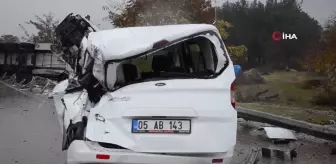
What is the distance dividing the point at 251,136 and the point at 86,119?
4837 mm

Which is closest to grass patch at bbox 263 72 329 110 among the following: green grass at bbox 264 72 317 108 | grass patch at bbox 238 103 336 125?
green grass at bbox 264 72 317 108

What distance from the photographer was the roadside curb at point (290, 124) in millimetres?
8102

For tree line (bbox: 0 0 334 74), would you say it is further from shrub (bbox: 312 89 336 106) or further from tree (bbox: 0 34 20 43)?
tree (bbox: 0 34 20 43)

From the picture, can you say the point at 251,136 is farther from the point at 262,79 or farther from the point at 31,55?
the point at 31,55

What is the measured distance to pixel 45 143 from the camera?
22.3 feet

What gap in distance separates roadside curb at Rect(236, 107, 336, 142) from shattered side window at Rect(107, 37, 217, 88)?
4193 millimetres

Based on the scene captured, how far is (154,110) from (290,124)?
6.02 m

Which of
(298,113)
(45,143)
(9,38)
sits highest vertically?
(9,38)

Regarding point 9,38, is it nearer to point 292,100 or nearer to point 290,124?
point 292,100

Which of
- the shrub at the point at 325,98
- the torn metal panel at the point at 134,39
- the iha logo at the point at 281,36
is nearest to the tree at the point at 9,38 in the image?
the iha logo at the point at 281,36

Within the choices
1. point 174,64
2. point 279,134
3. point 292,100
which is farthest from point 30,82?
point 174,64

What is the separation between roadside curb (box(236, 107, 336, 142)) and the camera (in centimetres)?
810

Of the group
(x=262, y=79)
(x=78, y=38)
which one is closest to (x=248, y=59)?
(x=262, y=79)

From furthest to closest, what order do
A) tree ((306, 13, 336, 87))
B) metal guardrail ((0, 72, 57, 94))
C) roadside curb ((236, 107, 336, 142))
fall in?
metal guardrail ((0, 72, 57, 94)), tree ((306, 13, 336, 87)), roadside curb ((236, 107, 336, 142))
